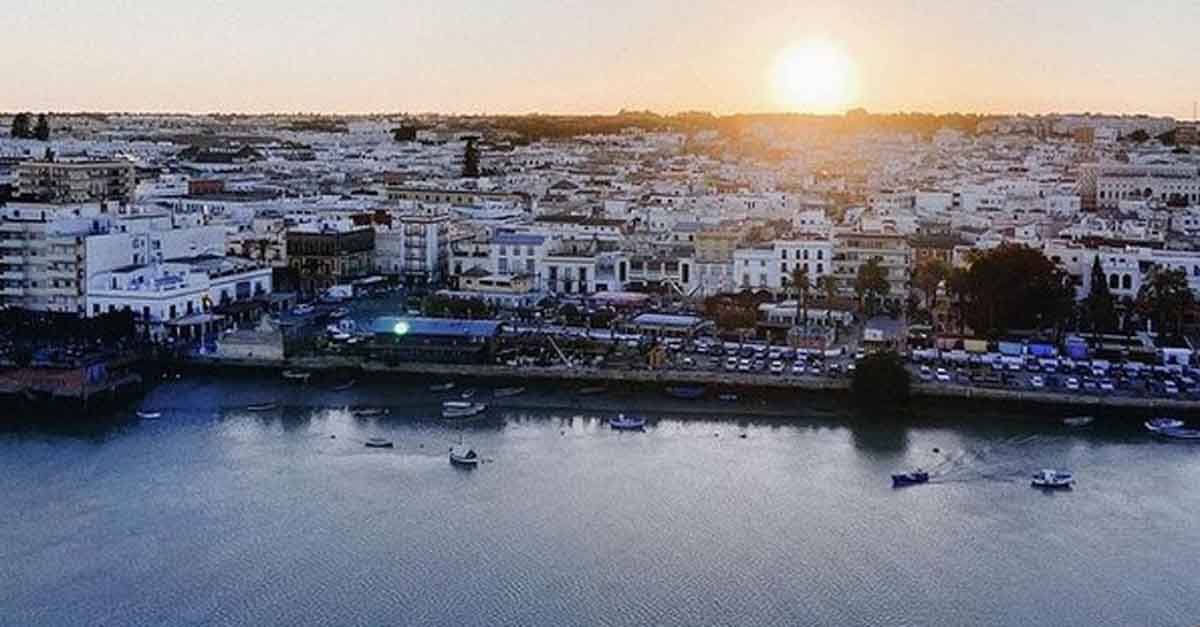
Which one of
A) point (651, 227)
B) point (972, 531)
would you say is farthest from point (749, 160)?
point (972, 531)

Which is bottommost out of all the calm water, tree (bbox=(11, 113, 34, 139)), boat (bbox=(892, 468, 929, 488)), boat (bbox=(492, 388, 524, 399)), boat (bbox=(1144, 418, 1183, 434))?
the calm water

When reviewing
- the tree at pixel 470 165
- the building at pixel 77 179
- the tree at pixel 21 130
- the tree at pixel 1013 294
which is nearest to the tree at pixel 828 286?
the tree at pixel 1013 294

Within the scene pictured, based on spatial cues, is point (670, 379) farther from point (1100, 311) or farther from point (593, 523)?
point (1100, 311)

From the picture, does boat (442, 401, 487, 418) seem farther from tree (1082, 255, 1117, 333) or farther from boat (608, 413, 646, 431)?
tree (1082, 255, 1117, 333)

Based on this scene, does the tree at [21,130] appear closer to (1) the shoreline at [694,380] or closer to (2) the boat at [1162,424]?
(1) the shoreline at [694,380]

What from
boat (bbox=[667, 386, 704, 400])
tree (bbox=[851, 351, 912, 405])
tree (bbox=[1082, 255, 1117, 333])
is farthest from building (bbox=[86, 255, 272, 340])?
tree (bbox=[1082, 255, 1117, 333])

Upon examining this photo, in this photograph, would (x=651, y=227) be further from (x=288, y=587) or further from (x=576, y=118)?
(x=576, y=118)
